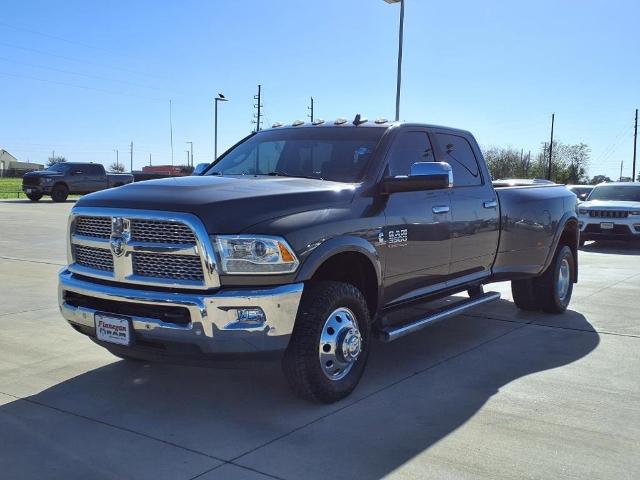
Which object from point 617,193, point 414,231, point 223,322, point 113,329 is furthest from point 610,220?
point 113,329

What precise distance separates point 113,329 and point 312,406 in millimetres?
1371

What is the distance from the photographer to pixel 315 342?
161 inches

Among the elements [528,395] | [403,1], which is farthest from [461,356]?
[403,1]

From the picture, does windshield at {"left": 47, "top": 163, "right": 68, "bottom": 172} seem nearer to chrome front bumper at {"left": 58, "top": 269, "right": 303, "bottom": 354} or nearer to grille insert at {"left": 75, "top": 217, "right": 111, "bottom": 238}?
grille insert at {"left": 75, "top": 217, "right": 111, "bottom": 238}

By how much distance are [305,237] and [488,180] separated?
3.02 metres

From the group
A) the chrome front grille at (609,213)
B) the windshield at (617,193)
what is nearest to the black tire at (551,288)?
the chrome front grille at (609,213)

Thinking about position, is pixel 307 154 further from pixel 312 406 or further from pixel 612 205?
pixel 612 205

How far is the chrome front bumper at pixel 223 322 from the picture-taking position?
3730 millimetres

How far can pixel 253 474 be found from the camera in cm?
329

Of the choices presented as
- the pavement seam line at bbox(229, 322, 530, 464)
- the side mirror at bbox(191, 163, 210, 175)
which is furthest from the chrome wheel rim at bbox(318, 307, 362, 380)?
the side mirror at bbox(191, 163, 210, 175)

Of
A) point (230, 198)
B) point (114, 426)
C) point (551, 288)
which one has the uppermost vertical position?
point (230, 198)

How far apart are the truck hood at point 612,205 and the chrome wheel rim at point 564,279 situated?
28.3 feet

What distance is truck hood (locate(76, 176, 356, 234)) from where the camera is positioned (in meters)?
3.83

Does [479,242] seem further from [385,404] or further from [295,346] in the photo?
[295,346]
